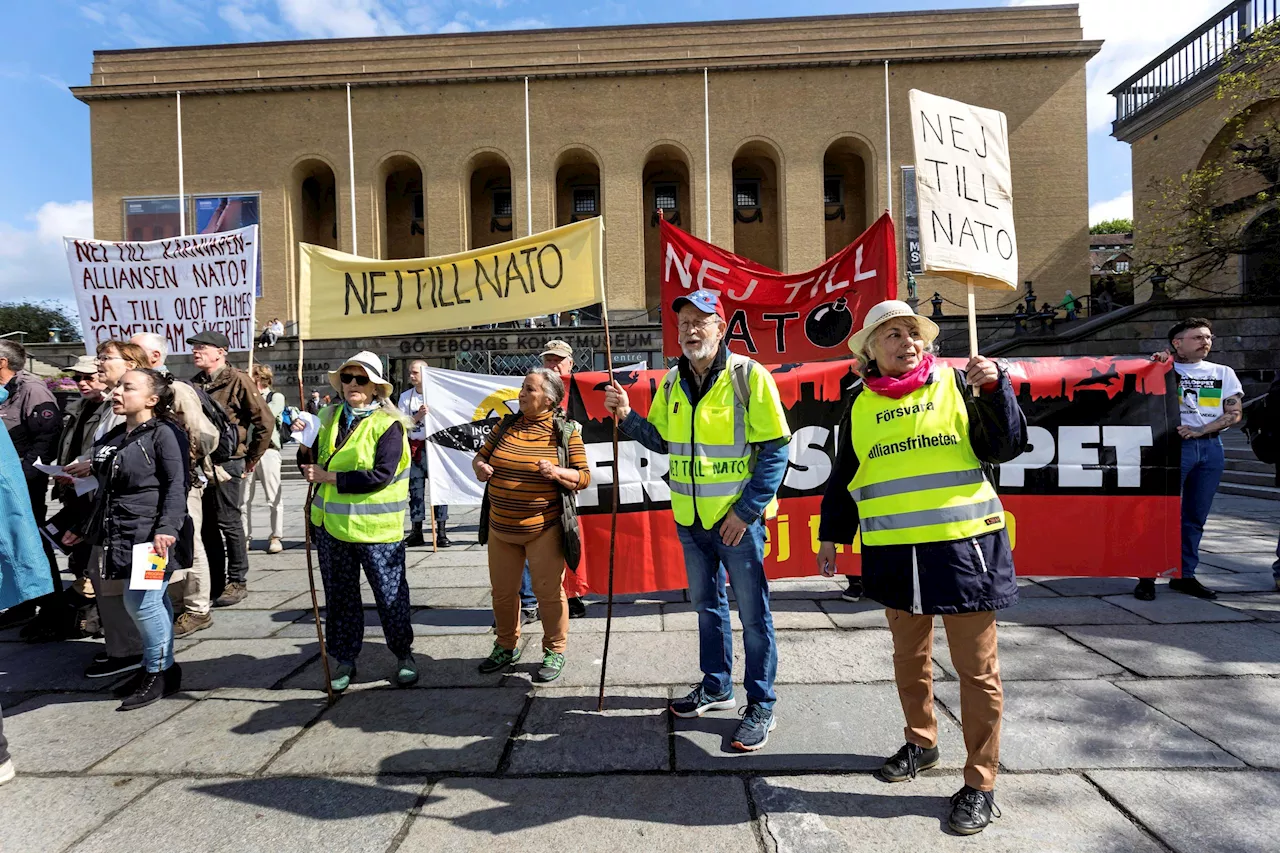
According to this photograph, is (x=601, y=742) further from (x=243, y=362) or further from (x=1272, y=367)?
(x=243, y=362)

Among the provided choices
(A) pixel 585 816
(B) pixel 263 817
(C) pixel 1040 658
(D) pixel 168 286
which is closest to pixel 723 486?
(A) pixel 585 816

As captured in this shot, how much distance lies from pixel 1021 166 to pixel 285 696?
34272 mm

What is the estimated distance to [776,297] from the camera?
Result: 5473 millimetres

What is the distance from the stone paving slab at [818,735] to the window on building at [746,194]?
3233 centimetres

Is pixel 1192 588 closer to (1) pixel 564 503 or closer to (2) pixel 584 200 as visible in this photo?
(1) pixel 564 503

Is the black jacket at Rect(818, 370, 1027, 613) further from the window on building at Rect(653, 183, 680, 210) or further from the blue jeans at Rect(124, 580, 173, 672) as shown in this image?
the window on building at Rect(653, 183, 680, 210)

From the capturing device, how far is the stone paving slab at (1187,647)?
3.69 metres

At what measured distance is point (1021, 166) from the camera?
97.5ft

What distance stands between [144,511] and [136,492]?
11 centimetres

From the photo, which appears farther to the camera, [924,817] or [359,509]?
[359,509]

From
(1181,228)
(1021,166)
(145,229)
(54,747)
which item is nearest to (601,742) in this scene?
(54,747)

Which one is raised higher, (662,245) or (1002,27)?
(1002,27)

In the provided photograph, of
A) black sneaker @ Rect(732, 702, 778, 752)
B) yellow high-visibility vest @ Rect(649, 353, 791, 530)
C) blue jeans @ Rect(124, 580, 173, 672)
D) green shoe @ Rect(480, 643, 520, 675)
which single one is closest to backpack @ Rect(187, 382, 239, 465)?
blue jeans @ Rect(124, 580, 173, 672)

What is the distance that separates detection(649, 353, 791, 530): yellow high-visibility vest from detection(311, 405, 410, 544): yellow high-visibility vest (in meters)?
1.63
